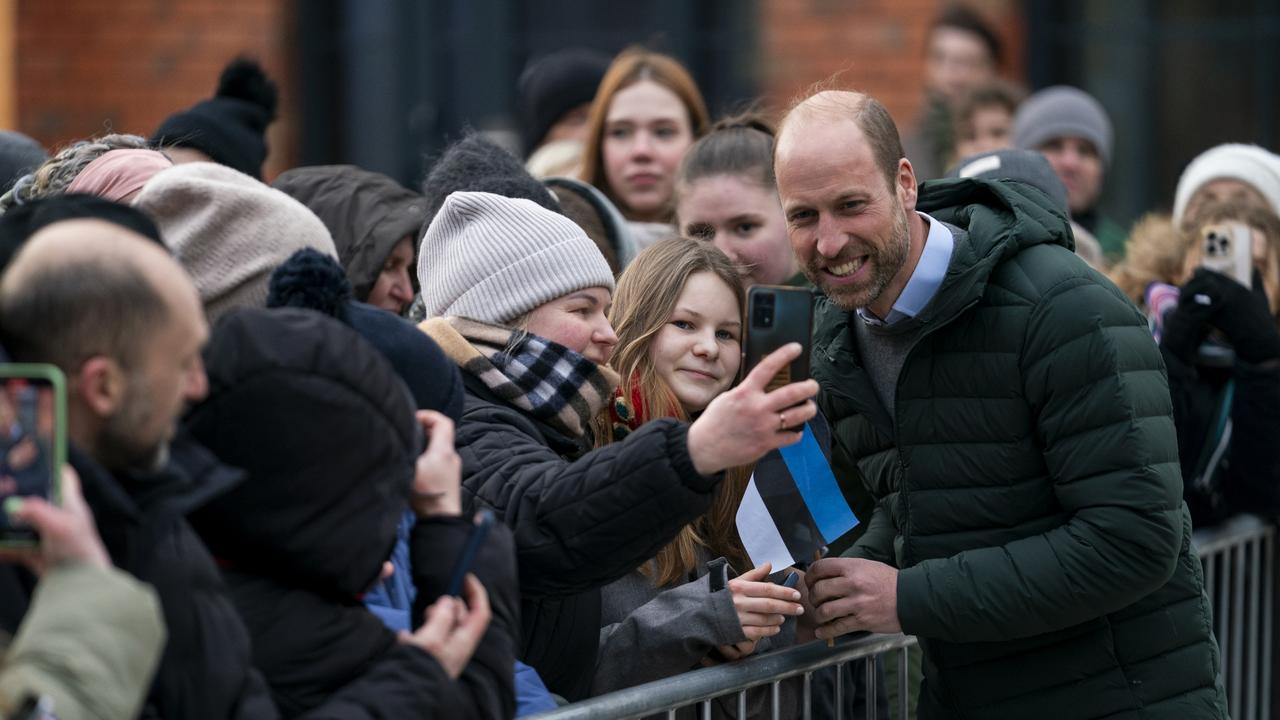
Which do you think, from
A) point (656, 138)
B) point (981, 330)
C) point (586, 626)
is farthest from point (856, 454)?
point (656, 138)

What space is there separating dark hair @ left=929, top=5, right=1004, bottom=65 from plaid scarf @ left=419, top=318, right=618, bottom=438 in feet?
16.9

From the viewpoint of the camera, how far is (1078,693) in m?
3.12

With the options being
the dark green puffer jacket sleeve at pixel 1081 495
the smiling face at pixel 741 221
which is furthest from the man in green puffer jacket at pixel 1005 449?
the smiling face at pixel 741 221

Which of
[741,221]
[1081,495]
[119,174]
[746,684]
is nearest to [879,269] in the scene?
[1081,495]

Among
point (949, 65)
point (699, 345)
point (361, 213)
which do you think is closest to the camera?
point (699, 345)

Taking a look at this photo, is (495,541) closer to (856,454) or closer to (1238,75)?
(856,454)

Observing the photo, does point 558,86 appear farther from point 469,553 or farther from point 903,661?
point 469,553

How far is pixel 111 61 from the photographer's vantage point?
28.8 ft

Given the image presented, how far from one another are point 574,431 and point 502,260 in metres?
0.37

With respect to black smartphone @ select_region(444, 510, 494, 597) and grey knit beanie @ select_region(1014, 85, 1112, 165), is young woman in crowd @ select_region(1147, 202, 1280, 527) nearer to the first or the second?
grey knit beanie @ select_region(1014, 85, 1112, 165)

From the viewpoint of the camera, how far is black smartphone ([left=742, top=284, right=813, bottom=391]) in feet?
8.91

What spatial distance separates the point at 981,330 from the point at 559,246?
32.5 inches

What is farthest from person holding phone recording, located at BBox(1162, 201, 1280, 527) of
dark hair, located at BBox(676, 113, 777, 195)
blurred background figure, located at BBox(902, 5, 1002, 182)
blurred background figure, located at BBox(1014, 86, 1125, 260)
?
blurred background figure, located at BBox(902, 5, 1002, 182)

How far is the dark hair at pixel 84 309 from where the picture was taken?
184cm
